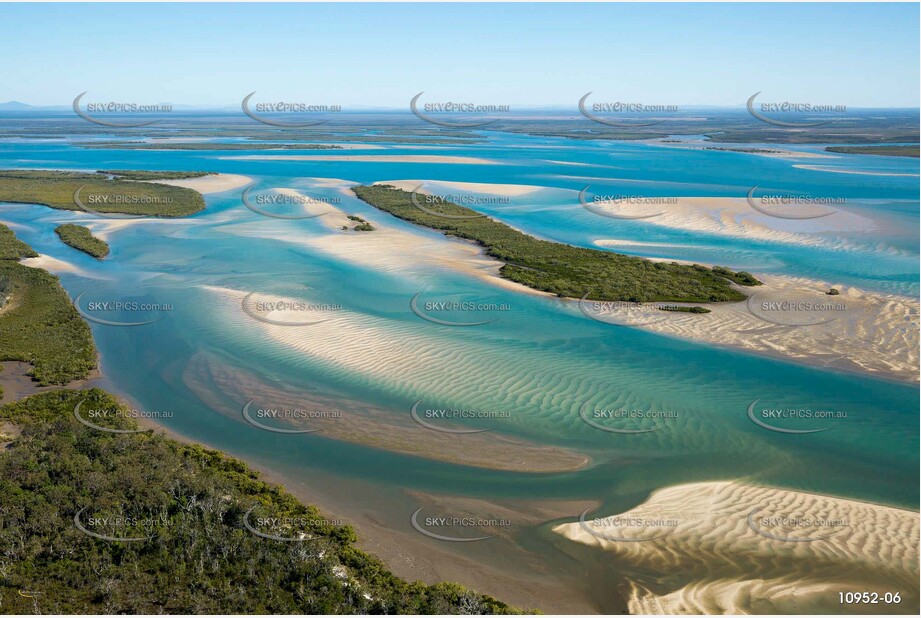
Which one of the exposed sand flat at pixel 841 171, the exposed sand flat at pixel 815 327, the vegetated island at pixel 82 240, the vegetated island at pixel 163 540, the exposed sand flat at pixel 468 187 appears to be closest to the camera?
the vegetated island at pixel 163 540

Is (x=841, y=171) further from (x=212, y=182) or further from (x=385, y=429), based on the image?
(x=385, y=429)

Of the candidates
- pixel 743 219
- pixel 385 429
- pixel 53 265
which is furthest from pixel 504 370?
pixel 743 219

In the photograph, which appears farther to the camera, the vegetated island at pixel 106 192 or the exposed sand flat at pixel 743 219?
the vegetated island at pixel 106 192

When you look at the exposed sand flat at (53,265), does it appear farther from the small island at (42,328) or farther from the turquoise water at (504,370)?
the small island at (42,328)

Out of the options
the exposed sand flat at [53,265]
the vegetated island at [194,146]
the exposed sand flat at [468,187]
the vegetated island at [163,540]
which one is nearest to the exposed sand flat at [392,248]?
the exposed sand flat at [53,265]

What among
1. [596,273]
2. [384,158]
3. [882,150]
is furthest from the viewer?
[882,150]

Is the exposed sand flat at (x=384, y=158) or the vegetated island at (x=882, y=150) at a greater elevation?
the vegetated island at (x=882, y=150)

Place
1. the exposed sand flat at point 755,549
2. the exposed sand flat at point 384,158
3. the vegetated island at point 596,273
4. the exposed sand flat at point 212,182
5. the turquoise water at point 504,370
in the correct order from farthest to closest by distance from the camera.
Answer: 1. the exposed sand flat at point 384,158
2. the exposed sand flat at point 212,182
3. the vegetated island at point 596,273
4. the turquoise water at point 504,370
5. the exposed sand flat at point 755,549
